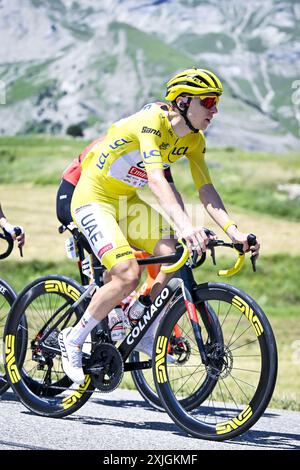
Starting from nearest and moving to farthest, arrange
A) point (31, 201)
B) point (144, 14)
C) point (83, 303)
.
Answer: point (83, 303) < point (31, 201) < point (144, 14)

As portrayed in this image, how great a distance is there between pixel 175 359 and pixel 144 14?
571 ft

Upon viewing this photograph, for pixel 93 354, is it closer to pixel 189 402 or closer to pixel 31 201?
pixel 189 402

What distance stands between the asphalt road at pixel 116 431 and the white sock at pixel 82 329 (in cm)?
55

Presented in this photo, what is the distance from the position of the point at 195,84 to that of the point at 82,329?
171cm

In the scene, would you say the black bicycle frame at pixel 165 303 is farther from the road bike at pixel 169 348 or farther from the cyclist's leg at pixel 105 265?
the cyclist's leg at pixel 105 265

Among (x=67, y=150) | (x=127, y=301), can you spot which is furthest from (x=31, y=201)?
(x=127, y=301)

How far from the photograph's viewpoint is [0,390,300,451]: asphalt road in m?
5.67

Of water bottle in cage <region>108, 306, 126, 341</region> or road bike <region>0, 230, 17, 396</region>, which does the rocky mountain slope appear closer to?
road bike <region>0, 230, 17, 396</region>

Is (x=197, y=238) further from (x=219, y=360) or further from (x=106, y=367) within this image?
(x=106, y=367)

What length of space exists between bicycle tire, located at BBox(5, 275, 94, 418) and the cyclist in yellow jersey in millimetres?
341

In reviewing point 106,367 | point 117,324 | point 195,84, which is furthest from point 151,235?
point 195,84

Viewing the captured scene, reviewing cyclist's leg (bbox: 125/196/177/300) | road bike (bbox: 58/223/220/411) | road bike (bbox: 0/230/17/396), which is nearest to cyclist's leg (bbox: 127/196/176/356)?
cyclist's leg (bbox: 125/196/177/300)

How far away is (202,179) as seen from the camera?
6.37 m

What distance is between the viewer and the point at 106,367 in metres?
6.32
